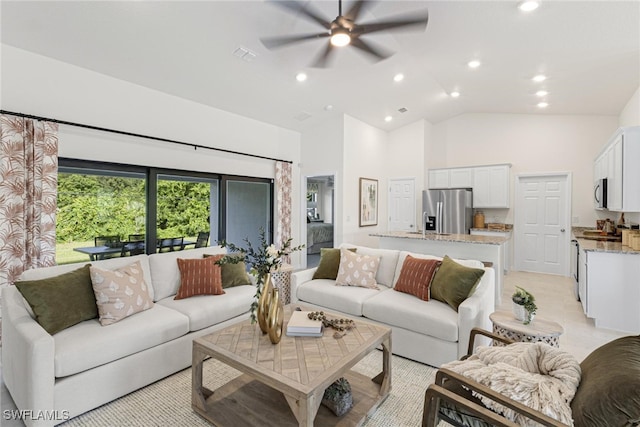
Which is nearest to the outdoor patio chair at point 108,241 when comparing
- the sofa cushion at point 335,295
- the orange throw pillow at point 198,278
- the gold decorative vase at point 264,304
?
the orange throw pillow at point 198,278

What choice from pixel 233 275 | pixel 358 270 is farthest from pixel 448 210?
pixel 233 275

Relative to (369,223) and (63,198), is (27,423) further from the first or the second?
(369,223)

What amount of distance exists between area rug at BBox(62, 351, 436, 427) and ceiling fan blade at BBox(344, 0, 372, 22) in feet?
9.34

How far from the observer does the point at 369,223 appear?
265 inches

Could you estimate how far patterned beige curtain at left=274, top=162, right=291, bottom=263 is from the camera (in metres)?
5.90

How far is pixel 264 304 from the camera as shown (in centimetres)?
212

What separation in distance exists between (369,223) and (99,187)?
483 cm

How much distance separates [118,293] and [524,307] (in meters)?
3.22

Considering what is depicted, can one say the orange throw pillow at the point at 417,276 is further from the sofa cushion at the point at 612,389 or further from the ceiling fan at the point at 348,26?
the ceiling fan at the point at 348,26

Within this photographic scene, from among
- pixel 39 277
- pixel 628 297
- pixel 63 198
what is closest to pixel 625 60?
pixel 628 297

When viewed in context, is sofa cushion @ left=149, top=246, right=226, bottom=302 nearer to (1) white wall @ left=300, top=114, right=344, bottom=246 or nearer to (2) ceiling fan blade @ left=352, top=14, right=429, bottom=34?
(2) ceiling fan blade @ left=352, top=14, right=429, bottom=34

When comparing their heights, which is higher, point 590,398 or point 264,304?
point 264,304

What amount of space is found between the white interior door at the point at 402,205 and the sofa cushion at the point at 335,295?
3.87 meters

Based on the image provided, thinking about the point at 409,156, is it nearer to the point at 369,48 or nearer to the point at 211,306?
the point at 369,48
